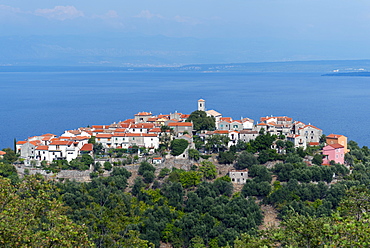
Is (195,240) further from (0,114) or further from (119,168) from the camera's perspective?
(0,114)

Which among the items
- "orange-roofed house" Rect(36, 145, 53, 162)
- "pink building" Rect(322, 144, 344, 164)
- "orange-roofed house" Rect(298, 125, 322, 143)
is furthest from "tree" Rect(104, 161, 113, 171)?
"pink building" Rect(322, 144, 344, 164)

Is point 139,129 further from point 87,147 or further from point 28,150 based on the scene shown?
point 28,150

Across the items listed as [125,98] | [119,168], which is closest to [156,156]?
[119,168]

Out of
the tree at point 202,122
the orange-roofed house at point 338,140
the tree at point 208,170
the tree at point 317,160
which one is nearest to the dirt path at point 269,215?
the tree at point 208,170

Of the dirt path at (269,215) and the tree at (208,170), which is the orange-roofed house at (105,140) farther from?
the dirt path at (269,215)

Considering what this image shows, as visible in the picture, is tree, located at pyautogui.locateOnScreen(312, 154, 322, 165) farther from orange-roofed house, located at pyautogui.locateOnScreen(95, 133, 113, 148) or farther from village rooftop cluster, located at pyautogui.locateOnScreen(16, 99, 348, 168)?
orange-roofed house, located at pyautogui.locateOnScreen(95, 133, 113, 148)

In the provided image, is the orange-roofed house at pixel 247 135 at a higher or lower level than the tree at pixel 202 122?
lower

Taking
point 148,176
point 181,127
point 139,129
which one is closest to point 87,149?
point 139,129
